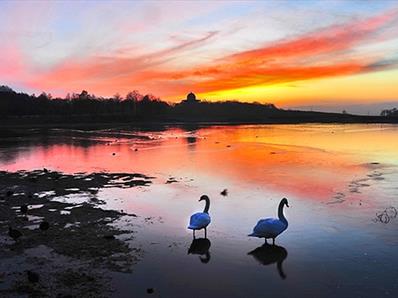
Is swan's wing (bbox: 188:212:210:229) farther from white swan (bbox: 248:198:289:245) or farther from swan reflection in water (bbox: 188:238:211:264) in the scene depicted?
white swan (bbox: 248:198:289:245)

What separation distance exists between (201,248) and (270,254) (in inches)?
64.7

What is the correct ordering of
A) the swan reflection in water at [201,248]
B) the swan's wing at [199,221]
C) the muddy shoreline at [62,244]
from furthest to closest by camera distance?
the swan's wing at [199,221], the swan reflection in water at [201,248], the muddy shoreline at [62,244]

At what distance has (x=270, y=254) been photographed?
10633 mm

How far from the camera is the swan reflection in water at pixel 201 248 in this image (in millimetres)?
10266

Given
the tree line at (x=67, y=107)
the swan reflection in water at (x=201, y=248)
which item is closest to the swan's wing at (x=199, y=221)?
the swan reflection in water at (x=201, y=248)

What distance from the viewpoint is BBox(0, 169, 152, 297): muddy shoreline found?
27.6 ft

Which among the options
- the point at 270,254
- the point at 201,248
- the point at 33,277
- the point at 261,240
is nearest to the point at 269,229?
the point at 261,240

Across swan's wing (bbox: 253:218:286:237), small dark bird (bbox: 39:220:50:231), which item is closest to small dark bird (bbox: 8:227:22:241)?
small dark bird (bbox: 39:220:50:231)

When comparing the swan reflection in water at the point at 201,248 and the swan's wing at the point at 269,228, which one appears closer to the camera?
the swan reflection in water at the point at 201,248

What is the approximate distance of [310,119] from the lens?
15000 cm

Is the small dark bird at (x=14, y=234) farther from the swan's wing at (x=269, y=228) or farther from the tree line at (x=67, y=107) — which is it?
the tree line at (x=67, y=107)

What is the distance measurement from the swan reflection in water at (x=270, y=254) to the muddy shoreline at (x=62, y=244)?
2.71 metres

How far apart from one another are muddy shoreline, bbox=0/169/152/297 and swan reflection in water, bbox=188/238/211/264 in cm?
127

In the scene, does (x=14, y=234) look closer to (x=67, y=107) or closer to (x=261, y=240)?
(x=261, y=240)
